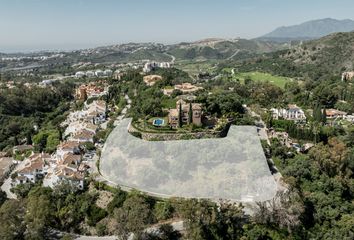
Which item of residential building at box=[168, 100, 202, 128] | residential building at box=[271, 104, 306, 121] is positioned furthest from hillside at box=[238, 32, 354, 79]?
residential building at box=[168, 100, 202, 128]

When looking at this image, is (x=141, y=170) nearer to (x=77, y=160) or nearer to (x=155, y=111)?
(x=77, y=160)

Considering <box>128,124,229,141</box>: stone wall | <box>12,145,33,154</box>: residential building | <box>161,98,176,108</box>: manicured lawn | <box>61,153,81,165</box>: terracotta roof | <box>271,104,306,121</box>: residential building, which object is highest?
<box>161,98,176,108</box>: manicured lawn

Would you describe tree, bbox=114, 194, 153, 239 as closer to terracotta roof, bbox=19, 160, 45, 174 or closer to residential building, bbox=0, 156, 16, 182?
terracotta roof, bbox=19, 160, 45, 174

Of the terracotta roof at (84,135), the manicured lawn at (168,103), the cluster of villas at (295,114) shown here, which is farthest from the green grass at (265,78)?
the terracotta roof at (84,135)

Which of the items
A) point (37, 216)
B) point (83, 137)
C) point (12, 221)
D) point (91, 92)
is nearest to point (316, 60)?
point (91, 92)

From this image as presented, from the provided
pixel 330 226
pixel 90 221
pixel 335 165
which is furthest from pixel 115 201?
pixel 335 165

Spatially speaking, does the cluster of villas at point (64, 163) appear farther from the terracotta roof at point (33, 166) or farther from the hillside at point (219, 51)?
the hillside at point (219, 51)
